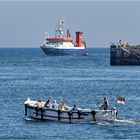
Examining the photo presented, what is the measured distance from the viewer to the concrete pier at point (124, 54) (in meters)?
163

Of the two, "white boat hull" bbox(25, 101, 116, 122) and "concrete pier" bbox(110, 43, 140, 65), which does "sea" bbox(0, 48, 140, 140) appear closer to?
"white boat hull" bbox(25, 101, 116, 122)

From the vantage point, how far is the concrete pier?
535 ft

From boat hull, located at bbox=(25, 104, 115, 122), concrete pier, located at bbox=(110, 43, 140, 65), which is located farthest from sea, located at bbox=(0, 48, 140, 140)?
concrete pier, located at bbox=(110, 43, 140, 65)

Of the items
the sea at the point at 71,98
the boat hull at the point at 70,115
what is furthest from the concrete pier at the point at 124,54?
the boat hull at the point at 70,115

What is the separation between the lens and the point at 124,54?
16362 centimetres

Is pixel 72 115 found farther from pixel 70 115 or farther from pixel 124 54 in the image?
pixel 124 54

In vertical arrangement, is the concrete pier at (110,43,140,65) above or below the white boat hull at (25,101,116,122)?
above

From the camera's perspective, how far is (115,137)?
62156 mm

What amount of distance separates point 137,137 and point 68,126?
8163mm

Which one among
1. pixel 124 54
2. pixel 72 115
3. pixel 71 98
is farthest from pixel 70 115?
pixel 124 54

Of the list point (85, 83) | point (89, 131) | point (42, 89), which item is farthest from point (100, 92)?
point (89, 131)

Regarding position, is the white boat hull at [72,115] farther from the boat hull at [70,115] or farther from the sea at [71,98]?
the sea at [71,98]

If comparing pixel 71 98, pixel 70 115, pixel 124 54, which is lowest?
pixel 70 115

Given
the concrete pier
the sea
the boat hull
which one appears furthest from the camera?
the concrete pier
